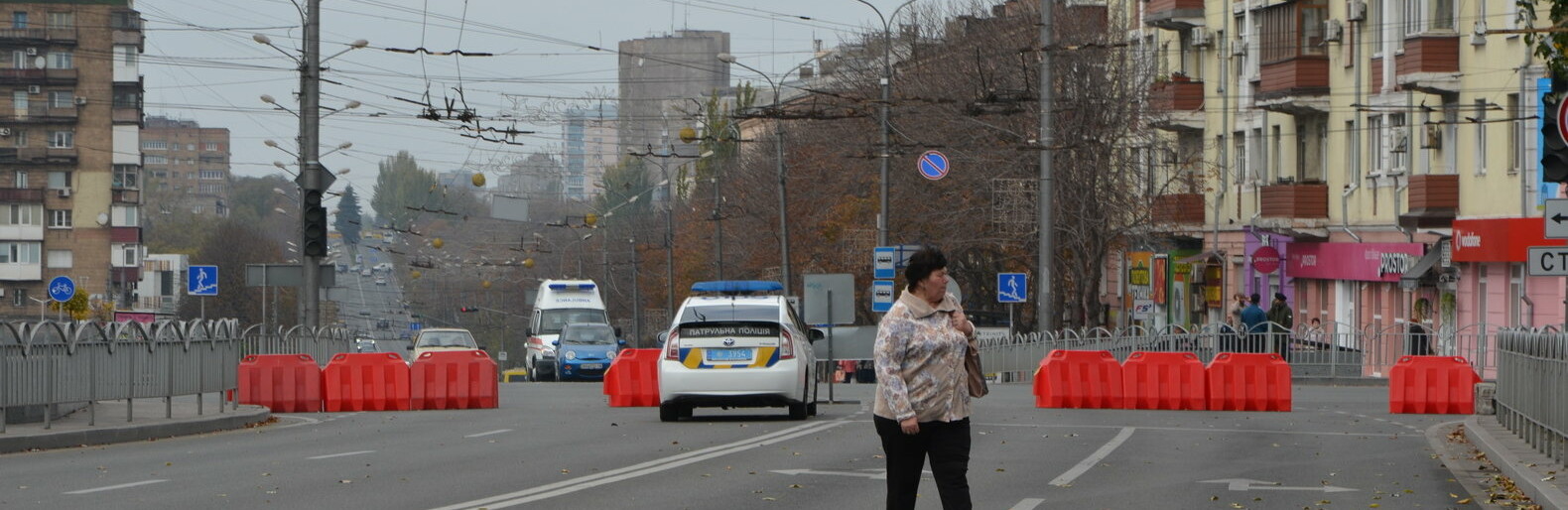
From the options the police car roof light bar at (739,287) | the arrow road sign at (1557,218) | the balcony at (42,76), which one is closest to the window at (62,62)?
the balcony at (42,76)

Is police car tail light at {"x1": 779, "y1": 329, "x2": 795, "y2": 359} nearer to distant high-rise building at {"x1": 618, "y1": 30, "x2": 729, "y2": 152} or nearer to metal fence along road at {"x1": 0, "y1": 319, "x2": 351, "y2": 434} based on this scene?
metal fence along road at {"x1": 0, "y1": 319, "x2": 351, "y2": 434}

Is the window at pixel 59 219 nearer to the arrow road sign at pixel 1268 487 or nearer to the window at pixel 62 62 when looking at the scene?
the window at pixel 62 62

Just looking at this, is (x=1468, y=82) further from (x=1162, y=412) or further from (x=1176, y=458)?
(x=1176, y=458)

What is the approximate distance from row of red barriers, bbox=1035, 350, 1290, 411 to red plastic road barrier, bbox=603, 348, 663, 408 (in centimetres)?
528

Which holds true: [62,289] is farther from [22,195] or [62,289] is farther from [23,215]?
[23,215]

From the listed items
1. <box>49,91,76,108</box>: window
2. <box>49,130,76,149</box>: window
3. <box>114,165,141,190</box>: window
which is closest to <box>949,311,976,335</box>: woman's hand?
<box>49,91,76,108</box>: window

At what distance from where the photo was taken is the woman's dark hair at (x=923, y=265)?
10.6m

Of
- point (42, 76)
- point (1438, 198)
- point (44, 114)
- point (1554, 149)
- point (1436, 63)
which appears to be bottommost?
point (1554, 149)

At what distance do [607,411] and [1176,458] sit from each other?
10.9m

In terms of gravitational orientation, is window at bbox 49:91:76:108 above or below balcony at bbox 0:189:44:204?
above

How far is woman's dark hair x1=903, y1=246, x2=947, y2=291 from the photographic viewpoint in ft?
34.8

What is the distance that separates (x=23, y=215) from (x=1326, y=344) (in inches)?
3589

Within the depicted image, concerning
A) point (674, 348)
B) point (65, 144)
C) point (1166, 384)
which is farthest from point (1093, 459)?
point (65, 144)

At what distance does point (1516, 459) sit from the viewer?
656 inches
